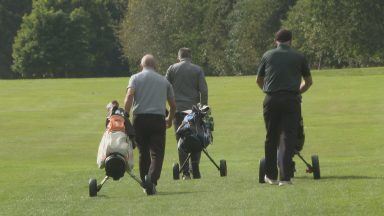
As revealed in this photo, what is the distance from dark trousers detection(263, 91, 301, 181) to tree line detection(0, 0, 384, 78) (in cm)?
6442

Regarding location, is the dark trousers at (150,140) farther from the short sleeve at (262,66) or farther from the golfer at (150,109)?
the short sleeve at (262,66)

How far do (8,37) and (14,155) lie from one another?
85.0 m

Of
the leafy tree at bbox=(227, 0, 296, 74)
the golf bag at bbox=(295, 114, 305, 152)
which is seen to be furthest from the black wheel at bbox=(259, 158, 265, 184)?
the leafy tree at bbox=(227, 0, 296, 74)

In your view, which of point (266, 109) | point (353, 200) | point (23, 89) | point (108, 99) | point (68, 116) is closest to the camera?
point (353, 200)

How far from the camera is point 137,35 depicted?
97812 mm

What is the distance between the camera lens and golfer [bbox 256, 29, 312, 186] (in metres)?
13.0

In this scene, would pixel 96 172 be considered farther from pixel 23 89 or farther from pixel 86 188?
pixel 23 89

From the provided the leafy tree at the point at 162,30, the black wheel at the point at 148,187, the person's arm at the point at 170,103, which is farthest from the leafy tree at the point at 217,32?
the black wheel at the point at 148,187

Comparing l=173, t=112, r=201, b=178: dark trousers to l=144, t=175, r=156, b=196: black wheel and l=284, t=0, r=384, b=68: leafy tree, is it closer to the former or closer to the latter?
l=144, t=175, r=156, b=196: black wheel

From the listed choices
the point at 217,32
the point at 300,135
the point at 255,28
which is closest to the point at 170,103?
the point at 300,135

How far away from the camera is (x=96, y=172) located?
1886cm

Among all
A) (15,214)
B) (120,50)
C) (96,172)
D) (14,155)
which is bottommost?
(120,50)

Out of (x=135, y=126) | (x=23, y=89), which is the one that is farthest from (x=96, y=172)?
(x=23, y=89)

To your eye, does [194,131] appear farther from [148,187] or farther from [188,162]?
[148,187]
